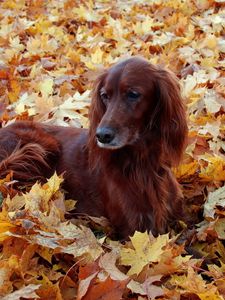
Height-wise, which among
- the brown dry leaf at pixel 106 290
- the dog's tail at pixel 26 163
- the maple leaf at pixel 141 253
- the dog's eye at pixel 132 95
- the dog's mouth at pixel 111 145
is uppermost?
the dog's eye at pixel 132 95

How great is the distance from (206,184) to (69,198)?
943mm

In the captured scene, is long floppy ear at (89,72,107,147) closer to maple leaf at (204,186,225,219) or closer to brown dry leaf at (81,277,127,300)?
maple leaf at (204,186,225,219)

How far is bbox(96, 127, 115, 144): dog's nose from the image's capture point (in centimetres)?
276

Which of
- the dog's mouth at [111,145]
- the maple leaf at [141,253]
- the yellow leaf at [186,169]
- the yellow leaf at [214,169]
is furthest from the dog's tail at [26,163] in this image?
the maple leaf at [141,253]

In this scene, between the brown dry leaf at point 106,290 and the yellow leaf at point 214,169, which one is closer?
the brown dry leaf at point 106,290

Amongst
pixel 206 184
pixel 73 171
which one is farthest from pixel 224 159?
pixel 73 171

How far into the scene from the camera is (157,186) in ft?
9.94

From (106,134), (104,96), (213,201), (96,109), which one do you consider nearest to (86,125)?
(96,109)

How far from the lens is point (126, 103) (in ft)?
9.37

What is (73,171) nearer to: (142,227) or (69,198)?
(69,198)

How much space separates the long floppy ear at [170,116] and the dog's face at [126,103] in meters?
0.06

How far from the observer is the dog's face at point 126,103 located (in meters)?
A: 2.80

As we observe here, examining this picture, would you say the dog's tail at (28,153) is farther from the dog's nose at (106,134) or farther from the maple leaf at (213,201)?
the maple leaf at (213,201)

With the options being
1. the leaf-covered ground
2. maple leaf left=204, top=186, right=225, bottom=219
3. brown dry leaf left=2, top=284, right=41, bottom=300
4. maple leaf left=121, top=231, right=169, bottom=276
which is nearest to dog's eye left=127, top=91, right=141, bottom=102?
the leaf-covered ground
